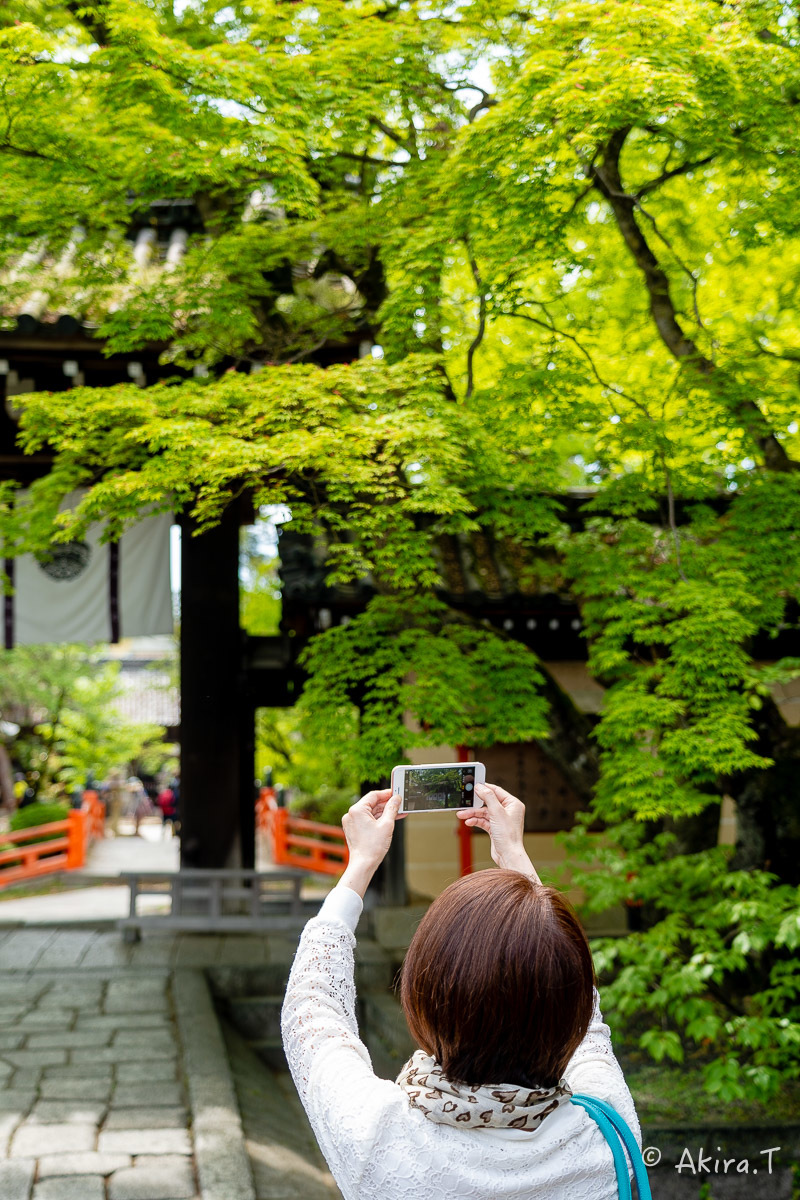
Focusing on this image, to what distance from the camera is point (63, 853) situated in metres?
15.7

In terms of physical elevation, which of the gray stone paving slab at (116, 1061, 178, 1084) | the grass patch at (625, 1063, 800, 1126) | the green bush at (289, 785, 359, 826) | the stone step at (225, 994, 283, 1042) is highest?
the green bush at (289, 785, 359, 826)

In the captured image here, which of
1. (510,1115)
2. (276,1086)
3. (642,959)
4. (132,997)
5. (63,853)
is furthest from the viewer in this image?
(63,853)

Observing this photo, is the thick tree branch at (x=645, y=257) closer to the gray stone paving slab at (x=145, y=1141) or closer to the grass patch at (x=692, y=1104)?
the grass patch at (x=692, y=1104)

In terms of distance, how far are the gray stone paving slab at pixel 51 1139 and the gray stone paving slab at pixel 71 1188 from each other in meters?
0.32

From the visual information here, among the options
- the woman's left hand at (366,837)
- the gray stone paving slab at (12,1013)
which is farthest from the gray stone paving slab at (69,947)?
the woman's left hand at (366,837)

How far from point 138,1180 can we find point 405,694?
272 cm

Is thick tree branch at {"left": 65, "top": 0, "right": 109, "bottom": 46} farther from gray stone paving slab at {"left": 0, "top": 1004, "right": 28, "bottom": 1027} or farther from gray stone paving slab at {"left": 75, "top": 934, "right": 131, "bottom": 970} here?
gray stone paving slab at {"left": 75, "top": 934, "right": 131, "bottom": 970}

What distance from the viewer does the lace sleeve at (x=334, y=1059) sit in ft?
4.18

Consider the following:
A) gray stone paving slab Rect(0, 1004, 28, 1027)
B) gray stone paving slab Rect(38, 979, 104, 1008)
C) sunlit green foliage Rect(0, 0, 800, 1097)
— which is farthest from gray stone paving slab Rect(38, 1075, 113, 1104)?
sunlit green foliage Rect(0, 0, 800, 1097)

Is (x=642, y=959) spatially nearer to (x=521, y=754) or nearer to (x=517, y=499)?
(x=517, y=499)

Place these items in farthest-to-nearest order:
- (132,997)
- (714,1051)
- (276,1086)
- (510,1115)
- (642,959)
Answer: (132,997) → (276,1086) → (714,1051) → (642,959) → (510,1115)

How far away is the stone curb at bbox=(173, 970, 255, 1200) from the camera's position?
4832 mm

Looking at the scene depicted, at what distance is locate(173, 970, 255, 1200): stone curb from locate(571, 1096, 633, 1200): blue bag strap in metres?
4.04

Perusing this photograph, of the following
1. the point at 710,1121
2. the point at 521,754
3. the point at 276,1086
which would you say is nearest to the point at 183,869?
the point at 276,1086
